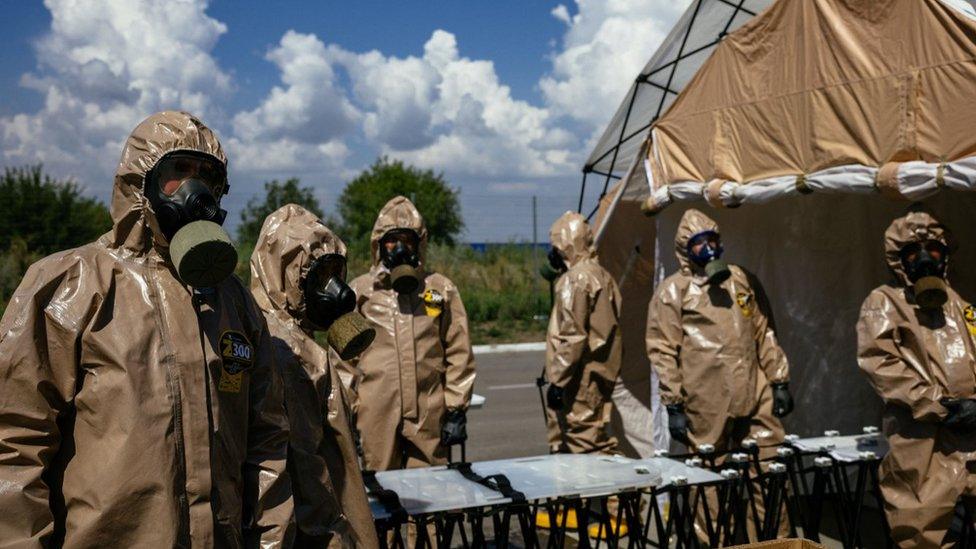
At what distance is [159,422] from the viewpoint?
2.03m

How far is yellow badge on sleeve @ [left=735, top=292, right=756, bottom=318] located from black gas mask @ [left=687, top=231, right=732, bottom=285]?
0.61 ft

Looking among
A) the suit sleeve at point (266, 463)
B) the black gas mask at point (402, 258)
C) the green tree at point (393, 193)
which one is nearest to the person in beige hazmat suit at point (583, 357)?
the black gas mask at point (402, 258)

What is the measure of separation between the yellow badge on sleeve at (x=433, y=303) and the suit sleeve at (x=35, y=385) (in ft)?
9.43

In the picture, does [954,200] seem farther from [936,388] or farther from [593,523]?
[593,523]

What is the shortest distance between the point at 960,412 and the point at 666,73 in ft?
12.9

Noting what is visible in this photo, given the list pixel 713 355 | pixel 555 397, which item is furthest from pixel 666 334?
pixel 555 397

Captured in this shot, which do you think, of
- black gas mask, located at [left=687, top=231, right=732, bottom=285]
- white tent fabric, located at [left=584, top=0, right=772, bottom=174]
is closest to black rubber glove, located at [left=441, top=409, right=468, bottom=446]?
black gas mask, located at [left=687, top=231, right=732, bottom=285]

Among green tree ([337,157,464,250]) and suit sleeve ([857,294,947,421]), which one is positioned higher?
green tree ([337,157,464,250])

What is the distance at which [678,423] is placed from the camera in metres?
5.18

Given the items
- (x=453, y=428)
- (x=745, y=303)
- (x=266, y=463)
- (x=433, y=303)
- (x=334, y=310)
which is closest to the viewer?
(x=266, y=463)

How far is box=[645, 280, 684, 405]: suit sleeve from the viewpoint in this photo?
17.4 feet

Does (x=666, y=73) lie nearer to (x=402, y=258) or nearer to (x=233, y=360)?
(x=402, y=258)

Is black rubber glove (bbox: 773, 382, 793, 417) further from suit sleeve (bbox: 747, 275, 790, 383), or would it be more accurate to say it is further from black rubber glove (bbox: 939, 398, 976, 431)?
black rubber glove (bbox: 939, 398, 976, 431)

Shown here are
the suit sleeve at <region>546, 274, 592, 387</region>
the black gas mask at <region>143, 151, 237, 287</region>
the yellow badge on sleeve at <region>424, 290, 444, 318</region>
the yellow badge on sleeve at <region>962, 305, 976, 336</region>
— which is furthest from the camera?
the suit sleeve at <region>546, 274, 592, 387</region>
